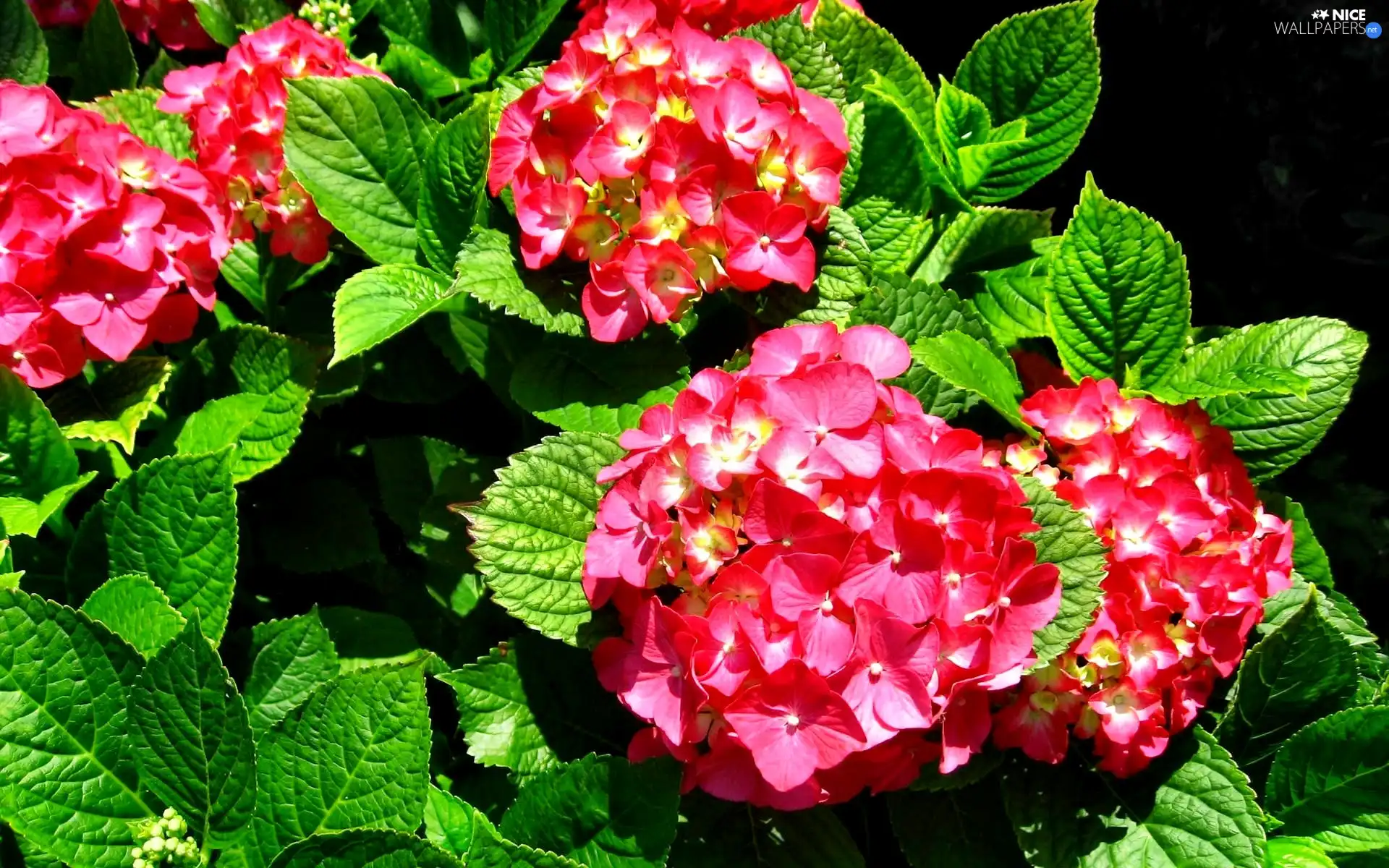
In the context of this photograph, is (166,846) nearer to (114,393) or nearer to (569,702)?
(569,702)

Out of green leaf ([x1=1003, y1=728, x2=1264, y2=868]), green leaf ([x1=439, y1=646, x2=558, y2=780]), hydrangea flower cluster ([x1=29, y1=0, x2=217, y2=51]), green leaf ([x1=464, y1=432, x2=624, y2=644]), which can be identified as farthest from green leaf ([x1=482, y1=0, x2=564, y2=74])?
green leaf ([x1=1003, y1=728, x2=1264, y2=868])

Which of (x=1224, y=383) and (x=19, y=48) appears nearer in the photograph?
(x=1224, y=383)

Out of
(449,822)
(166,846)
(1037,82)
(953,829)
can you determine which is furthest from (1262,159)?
(166,846)

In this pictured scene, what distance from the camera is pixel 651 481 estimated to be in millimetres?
1313

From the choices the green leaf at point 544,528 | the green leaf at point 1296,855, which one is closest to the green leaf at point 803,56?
the green leaf at point 544,528

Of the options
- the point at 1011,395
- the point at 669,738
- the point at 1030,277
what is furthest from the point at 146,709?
the point at 1030,277

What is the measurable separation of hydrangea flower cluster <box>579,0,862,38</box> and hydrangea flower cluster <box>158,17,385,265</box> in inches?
19.8

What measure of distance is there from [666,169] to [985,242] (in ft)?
2.11

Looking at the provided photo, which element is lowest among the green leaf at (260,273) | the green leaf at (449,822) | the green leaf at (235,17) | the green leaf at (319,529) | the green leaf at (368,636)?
the green leaf at (368,636)

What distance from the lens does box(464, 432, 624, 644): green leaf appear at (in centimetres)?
142

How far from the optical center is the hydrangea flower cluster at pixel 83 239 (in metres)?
1.54

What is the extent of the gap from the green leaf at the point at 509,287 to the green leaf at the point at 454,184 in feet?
0.16

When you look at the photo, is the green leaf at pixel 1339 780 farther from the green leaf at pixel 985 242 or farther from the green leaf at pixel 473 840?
the green leaf at pixel 473 840

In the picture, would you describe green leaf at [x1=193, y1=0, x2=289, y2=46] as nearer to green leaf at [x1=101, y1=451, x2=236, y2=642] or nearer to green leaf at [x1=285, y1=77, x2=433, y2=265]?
green leaf at [x1=285, y1=77, x2=433, y2=265]
